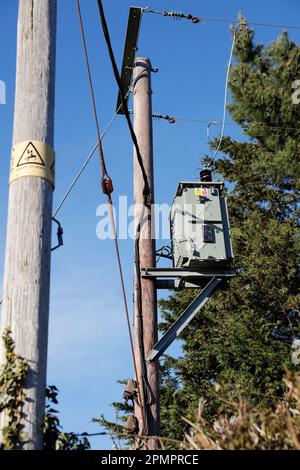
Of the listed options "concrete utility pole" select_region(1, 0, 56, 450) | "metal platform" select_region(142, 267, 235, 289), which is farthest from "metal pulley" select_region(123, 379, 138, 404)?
"concrete utility pole" select_region(1, 0, 56, 450)

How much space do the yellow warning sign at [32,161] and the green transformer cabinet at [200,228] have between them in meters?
3.90

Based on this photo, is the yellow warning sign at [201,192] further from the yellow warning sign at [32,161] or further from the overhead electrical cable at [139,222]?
the yellow warning sign at [32,161]

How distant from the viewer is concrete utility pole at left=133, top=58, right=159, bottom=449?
21.5ft

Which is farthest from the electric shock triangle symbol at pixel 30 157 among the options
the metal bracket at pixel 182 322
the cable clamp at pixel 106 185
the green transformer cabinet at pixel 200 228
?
the green transformer cabinet at pixel 200 228

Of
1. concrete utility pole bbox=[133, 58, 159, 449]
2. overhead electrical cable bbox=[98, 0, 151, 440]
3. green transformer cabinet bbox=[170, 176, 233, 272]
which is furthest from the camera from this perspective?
green transformer cabinet bbox=[170, 176, 233, 272]

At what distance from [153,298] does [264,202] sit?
13.7m

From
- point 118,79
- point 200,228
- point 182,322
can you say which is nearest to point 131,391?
point 182,322

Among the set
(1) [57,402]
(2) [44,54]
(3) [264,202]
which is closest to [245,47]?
(3) [264,202]

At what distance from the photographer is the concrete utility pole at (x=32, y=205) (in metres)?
3.33

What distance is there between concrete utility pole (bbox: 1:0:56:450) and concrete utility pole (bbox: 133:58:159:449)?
2845mm

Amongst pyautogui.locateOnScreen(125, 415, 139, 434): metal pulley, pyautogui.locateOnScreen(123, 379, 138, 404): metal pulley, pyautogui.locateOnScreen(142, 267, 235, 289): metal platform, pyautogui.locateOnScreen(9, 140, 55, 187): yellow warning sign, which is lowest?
pyautogui.locateOnScreen(125, 415, 139, 434): metal pulley

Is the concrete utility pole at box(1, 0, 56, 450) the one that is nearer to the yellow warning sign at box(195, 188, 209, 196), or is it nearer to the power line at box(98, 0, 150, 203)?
the power line at box(98, 0, 150, 203)
